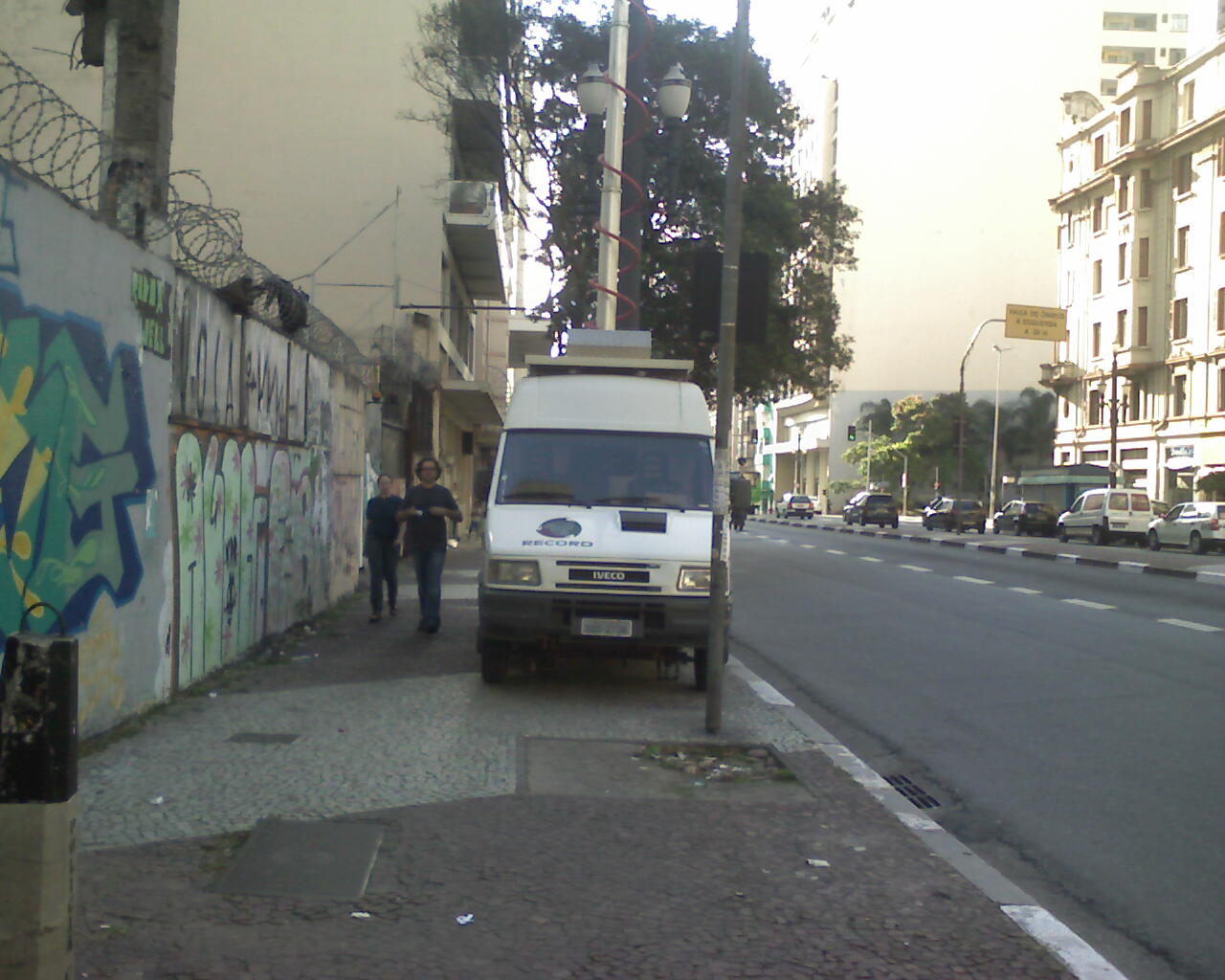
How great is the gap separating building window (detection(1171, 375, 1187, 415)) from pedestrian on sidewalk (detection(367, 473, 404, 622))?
4672 centimetres

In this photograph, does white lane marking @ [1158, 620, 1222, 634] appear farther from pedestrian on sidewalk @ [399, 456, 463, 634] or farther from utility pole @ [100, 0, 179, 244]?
utility pole @ [100, 0, 179, 244]

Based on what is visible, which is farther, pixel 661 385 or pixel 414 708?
pixel 661 385

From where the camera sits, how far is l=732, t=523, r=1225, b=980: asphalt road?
5.19 metres

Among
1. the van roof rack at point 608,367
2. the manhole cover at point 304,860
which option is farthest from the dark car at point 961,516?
the manhole cover at point 304,860

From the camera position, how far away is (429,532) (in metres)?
12.1

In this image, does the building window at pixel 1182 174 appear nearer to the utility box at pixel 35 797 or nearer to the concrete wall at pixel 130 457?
the concrete wall at pixel 130 457

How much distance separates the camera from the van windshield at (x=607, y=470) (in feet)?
32.0

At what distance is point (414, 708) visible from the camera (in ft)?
27.6

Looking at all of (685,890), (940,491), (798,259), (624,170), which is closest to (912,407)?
(940,491)

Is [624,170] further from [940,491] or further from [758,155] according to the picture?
[940,491]

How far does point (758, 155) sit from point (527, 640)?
20.1 m

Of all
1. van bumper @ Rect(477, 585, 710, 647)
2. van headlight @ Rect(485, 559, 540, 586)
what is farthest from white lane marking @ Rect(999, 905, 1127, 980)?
van headlight @ Rect(485, 559, 540, 586)

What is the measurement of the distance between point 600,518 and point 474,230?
22.2m

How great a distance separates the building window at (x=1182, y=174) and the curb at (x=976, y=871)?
5187 cm
